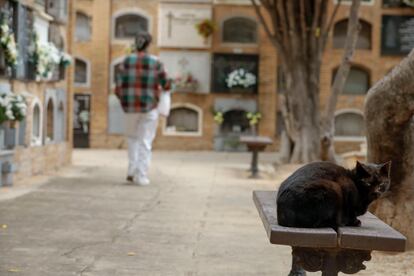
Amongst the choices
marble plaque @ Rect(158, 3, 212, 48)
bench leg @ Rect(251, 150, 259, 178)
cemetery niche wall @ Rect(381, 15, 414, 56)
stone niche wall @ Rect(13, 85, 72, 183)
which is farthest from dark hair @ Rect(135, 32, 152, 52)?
cemetery niche wall @ Rect(381, 15, 414, 56)

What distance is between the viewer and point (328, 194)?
407 cm

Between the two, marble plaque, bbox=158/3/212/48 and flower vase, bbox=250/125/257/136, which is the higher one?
marble plaque, bbox=158/3/212/48

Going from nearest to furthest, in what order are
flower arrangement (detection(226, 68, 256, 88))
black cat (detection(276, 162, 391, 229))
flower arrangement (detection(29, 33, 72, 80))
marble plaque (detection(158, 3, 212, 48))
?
black cat (detection(276, 162, 391, 229)) → flower arrangement (detection(29, 33, 72, 80)) → flower arrangement (detection(226, 68, 256, 88)) → marble plaque (detection(158, 3, 212, 48))

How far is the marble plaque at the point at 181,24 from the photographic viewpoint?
64.0 feet

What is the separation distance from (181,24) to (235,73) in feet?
5.42

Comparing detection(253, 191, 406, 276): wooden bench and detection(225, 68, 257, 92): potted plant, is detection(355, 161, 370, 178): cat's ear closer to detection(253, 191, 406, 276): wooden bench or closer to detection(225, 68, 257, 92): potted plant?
detection(253, 191, 406, 276): wooden bench

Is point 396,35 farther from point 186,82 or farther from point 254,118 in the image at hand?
point 186,82

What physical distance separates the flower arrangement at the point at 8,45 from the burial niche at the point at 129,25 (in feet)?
31.1

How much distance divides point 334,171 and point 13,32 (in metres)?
7.38

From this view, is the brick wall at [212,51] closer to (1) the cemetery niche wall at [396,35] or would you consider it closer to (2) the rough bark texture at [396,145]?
(1) the cemetery niche wall at [396,35]

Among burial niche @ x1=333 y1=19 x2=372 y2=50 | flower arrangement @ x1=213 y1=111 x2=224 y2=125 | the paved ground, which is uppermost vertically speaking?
burial niche @ x1=333 y1=19 x2=372 y2=50

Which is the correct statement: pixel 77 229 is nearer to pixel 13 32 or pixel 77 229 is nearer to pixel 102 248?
pixel 102 248

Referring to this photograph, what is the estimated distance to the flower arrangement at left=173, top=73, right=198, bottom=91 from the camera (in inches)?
766

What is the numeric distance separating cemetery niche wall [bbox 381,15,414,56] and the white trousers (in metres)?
9.73
